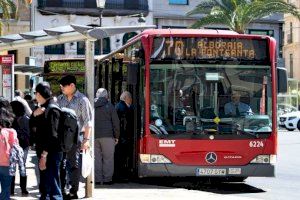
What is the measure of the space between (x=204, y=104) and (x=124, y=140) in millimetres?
2063

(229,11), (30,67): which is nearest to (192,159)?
(30,67)

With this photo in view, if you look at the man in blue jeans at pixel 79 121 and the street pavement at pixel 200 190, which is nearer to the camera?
the man in blue jeans at pixel 79 121

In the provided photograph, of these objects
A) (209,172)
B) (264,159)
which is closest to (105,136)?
(209,172)

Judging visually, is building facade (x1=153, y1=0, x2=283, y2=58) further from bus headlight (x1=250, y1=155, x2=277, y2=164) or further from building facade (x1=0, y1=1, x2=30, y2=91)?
bus headlight (x1=250, y1=155, x2=277, y2=164)

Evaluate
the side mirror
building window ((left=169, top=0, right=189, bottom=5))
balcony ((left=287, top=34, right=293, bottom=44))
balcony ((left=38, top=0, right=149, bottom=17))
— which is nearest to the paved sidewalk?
the side mirror

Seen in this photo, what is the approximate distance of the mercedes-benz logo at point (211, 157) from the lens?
1384 centimetres

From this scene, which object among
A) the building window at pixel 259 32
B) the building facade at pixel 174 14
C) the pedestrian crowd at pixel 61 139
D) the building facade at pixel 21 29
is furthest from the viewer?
the building window at pixel 259 32

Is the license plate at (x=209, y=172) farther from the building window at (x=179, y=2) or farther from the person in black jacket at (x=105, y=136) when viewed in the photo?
the building window at (x=179, y=2)

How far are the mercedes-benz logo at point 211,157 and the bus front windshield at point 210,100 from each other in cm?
35

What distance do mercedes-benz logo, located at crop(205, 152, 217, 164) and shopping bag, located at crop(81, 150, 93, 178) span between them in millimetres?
3066

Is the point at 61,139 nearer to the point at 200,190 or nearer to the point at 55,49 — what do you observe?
the point at 200,190

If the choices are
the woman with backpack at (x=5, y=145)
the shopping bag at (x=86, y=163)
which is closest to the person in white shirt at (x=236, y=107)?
the shopping bag at (x=86, y=163)

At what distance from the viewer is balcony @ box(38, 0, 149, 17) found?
160 feet

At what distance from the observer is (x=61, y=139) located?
991cm
